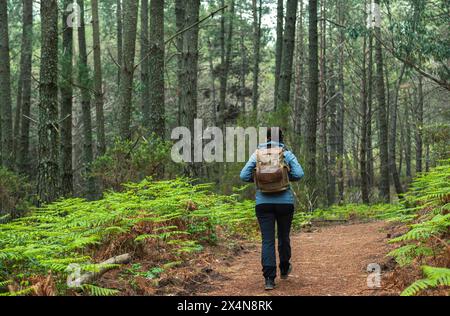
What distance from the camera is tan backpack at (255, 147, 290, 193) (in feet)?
18.7

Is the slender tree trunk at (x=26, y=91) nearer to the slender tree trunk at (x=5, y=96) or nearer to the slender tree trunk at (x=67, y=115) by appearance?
the slender tree trunk at (x=5, y=96)

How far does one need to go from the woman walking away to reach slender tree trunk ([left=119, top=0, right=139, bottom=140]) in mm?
A: 6593

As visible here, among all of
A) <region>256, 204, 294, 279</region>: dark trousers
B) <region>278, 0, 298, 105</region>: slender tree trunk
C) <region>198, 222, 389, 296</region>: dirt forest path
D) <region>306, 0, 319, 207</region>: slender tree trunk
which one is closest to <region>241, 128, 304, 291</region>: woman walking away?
<region>256, 204, 294, 279</region>: dark trousers

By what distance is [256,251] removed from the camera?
8523 millimetres

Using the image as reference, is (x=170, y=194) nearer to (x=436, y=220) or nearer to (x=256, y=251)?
(x=256, y=251)

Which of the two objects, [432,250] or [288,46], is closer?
[432,250]

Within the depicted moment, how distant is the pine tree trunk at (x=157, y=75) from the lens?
12297mm

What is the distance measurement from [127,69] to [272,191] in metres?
7.30

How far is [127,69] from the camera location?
39.0 feet

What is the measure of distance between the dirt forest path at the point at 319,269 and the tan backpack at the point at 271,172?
1187 millimetres

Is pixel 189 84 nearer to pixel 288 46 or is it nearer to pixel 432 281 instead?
pixel 288 46

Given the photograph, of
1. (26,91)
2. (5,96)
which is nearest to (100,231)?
(5,96)

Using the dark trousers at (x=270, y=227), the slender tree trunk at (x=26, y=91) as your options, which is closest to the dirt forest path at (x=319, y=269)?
the dark trousers at (x=270, y=227)

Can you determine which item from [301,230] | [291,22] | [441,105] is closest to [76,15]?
[291,22]
